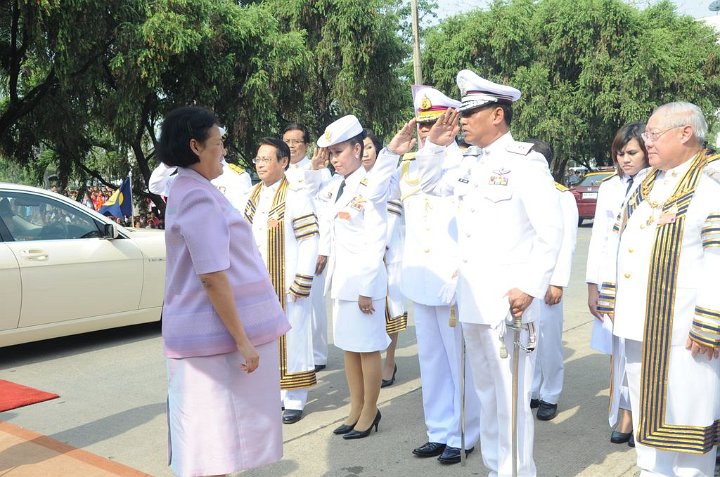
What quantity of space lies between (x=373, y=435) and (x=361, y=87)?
20503mm

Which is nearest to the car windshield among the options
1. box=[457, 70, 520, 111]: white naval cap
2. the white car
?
the white car

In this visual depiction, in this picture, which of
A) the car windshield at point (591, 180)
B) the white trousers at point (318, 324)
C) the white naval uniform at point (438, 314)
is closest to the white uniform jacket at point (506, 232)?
the white naval uniform at point (438, 314)

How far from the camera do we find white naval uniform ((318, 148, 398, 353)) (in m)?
4.39

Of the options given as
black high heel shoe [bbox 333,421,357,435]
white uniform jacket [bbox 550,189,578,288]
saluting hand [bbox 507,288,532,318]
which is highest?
white uniform jacket [bbox 550,189,578,288]

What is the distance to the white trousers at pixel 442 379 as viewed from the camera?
4250 mm

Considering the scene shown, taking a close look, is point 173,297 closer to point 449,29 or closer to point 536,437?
point 536,437

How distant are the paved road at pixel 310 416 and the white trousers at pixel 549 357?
0.18 m

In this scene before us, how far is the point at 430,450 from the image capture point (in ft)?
13.8

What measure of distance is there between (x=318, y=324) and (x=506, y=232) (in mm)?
3268

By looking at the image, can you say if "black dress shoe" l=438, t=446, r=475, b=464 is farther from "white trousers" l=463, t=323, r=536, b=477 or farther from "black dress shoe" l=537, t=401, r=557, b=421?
"black dress shoe" l=537, t=401, r=557, b=421

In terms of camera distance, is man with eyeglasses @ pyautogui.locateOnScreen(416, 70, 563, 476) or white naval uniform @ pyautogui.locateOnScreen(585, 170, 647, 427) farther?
white naval uniform @ pyautogui.locateOnScreen(585, 170, 647, 427)

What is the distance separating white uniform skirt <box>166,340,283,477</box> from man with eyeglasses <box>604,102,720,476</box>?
175cm

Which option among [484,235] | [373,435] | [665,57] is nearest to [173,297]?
[484,235]

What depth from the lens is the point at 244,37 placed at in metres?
16.6
